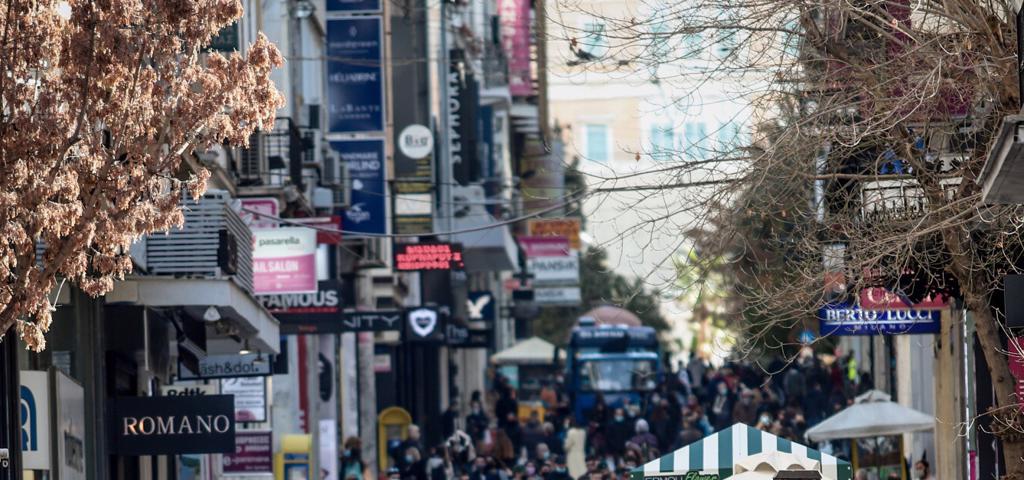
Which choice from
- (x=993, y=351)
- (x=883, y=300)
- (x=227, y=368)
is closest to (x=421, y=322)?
(x=227, y=368)

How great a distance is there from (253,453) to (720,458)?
994 cm

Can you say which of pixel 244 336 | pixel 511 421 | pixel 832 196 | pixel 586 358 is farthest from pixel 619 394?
pixel 832 196

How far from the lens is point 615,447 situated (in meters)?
37.9

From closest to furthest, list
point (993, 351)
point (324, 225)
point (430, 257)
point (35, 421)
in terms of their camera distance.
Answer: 1. point (993, 351)
2. point (35, 421)
3. point (324, 225)
4. point (430, 257)

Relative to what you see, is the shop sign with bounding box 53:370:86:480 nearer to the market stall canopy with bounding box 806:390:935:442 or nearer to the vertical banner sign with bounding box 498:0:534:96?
the market stall canopy with bounding box 806:390:935:442

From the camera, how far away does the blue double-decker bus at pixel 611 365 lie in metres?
47.4

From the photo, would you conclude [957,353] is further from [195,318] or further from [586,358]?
[586,358]

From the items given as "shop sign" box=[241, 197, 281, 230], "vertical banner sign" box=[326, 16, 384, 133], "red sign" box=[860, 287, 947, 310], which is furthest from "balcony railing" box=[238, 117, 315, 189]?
"red sign" box=[860, 287, 947, 310]

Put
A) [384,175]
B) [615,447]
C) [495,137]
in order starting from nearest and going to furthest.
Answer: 1. [384,175]
2. [615,447]
3. [495,137]

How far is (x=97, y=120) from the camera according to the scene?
12352 millimetres

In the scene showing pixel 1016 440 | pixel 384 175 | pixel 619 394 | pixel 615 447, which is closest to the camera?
pixel 1016 440

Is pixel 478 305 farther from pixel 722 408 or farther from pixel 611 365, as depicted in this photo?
pixel 722 408

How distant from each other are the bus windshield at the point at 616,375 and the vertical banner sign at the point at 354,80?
14.7 m

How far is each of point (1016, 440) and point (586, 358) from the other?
110 ft
